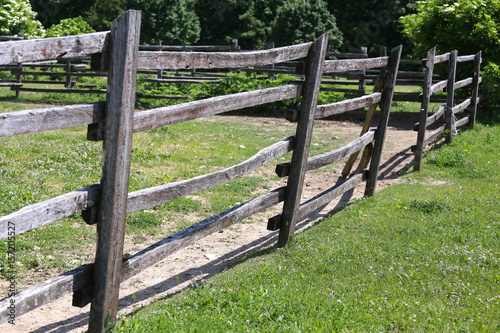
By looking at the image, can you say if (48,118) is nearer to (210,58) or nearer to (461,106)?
(210,58)

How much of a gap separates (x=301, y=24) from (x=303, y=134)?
3571 cm

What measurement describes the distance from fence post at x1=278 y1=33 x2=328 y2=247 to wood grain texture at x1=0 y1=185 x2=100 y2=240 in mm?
2448

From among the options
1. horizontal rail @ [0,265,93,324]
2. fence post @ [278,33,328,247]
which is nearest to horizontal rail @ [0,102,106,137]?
horizontal rail @ [0,265,93,324]

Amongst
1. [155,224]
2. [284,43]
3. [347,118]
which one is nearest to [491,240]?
[155,224]

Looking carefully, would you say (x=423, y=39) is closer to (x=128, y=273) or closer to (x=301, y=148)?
(x=301, y=148)

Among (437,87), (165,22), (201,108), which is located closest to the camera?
(201,108)

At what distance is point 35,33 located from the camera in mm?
30203

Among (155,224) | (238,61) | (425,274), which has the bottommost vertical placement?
(155,224)

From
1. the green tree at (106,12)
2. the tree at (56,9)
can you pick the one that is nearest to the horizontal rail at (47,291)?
the green tree at (106,12)

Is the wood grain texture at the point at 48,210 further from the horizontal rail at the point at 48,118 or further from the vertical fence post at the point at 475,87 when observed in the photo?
the vertical fence post at the point at 475,87

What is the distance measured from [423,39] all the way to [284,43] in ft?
87.9

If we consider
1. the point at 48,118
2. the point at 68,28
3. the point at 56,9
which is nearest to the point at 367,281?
the point at 48,118

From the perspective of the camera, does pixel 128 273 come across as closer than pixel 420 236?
Yes

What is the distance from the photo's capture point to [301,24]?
3912cm
